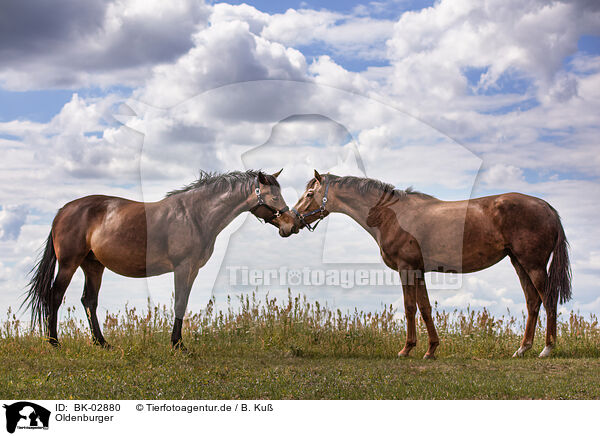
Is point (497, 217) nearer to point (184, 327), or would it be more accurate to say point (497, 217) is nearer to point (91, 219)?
point (184, 327)

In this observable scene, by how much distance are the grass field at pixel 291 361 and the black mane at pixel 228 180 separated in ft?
6.86

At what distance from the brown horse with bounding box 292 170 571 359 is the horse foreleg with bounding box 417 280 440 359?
0.47m

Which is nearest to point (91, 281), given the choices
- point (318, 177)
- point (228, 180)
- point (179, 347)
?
point (179, 347)

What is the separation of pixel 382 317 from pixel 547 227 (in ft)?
10.6

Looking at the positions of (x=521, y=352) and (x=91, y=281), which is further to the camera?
(x=91, y=281)

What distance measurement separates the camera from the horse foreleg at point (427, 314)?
9023mm

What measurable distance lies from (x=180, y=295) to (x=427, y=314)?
12.9 feet

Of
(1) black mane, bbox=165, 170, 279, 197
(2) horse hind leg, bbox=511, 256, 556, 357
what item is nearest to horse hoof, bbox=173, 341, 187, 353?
(1) black mane, bbox=165, 170, 279, 197

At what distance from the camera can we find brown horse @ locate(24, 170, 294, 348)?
920 cm

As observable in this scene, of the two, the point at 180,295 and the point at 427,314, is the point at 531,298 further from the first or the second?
the point at 180,295

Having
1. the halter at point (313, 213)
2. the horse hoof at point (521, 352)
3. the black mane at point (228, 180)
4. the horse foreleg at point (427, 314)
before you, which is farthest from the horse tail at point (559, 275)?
the black mane at point (228, 180)

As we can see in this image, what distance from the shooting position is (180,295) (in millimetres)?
8992
